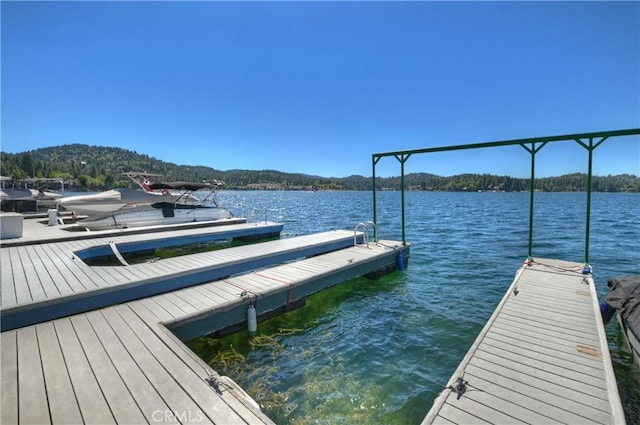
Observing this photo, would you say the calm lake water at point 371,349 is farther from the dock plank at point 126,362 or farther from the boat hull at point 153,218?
the boat hull at point 153,218

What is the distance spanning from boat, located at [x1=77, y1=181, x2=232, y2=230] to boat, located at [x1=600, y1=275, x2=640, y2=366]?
1552 cm

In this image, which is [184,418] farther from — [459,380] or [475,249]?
[475,249]

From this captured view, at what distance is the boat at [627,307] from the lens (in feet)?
14.8

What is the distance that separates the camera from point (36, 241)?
937 cm

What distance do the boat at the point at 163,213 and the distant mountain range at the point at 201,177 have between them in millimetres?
38505

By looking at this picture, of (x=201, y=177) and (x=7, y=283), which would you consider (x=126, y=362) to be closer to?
(x=7, y=283)

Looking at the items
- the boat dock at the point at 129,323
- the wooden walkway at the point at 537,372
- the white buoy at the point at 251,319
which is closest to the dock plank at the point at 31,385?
the boat dock at the point at 129,323

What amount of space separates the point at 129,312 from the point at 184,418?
288cm

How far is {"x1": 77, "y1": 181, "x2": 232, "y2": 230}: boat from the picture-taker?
1294 centimetres

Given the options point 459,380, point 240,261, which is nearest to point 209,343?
point 240,261

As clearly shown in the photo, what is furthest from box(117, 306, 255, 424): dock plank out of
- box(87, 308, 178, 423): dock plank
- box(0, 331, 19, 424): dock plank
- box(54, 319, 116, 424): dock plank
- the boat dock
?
box(0, 331, 19, 424): dock plank

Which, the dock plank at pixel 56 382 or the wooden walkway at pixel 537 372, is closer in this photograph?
the dock plank at pixel 56 382

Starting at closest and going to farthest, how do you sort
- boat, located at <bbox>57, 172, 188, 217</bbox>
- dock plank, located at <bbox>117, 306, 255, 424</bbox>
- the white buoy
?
dock plank, located at <bbox>117, 306, 255, 424</bbox>
the white buoy
boat, located at <bbox>57, 172, 188, 217</bbox>

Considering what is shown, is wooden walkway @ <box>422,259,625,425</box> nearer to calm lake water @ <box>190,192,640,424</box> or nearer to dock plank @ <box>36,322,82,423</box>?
calm lake water @ <box>190,192,640,424</box>
